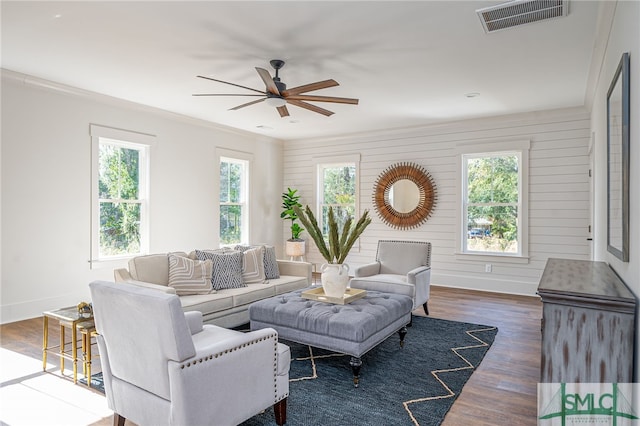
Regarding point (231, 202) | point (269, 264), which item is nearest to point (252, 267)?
point (269, 264)

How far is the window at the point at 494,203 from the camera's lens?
237 inches

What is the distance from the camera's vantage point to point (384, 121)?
255 inches

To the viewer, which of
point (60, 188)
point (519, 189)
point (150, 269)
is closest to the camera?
point (150, 269)

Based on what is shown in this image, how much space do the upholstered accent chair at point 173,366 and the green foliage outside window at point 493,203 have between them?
16.2 ft

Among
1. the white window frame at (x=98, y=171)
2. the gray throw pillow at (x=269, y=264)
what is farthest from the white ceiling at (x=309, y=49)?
the gray throw pillow at (x=269, y=264)

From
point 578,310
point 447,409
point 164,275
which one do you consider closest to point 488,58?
point 578,310

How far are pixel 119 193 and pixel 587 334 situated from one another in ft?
17.8

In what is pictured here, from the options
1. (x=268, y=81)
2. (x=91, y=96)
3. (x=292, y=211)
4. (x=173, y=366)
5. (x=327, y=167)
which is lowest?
(x=173, y=366)

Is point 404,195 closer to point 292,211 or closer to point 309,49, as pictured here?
point 292,211

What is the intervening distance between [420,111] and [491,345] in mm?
3458

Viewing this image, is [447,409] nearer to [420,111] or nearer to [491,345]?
[491,345]

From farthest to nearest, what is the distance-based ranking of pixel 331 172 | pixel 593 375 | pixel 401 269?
pixel 331 172, pixel 401 269, pixel 593 375

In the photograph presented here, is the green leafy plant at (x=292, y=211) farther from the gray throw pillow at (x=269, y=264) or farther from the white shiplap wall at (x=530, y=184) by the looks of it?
the gray throw pillow at (x=269, y=264)

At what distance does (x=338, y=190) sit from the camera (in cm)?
782
